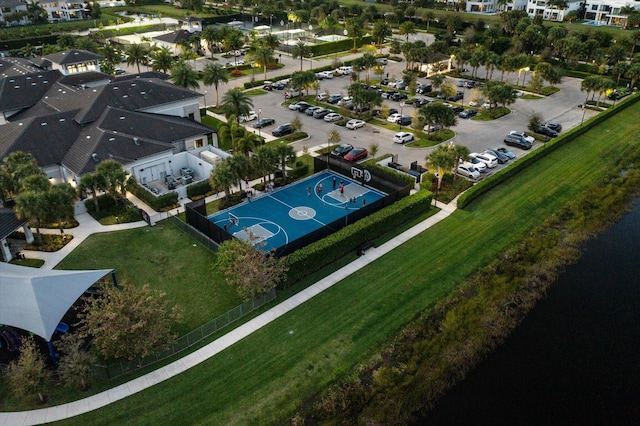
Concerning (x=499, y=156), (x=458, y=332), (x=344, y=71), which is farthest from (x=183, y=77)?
(x=458, y=332)

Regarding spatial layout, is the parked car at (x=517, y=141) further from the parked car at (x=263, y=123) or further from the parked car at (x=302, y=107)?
the parked car at (x=263, y=123)

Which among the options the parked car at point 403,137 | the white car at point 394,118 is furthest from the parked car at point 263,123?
the parked car at point 403,137

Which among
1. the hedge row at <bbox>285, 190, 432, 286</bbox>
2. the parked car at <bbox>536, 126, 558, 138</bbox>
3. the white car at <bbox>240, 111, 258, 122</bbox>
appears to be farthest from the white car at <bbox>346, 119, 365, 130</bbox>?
the parked car at <bbox>536, 126, 558, 138</bbox>

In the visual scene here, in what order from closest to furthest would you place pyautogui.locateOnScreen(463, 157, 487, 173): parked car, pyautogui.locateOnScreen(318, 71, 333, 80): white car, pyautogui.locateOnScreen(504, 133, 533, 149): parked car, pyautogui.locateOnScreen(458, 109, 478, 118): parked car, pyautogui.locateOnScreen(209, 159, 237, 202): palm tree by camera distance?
1. pyautogui.locateOnScreen(209, 159, 237, 202): palm tree
2. pyautogui.locateOnScreen(463, 157, 487, 173): parked car
3. pyautogui.locateOnScreen(504, 133, 533, 149): parked car
4. pyautogui.locateOnScreen(458, 109, 478, 118): parked car
5. pyautogui.locateOnScreen(318, 71, 333, 80): white car

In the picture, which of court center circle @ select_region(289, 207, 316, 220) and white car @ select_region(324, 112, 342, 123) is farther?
white car @ select_region(324, 112, 342, 123)

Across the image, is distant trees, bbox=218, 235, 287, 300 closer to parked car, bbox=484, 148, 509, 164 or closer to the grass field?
the grass field

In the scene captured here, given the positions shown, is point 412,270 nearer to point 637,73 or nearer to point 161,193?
point 161,193

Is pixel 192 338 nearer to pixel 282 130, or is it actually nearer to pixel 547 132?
pixel 282 130

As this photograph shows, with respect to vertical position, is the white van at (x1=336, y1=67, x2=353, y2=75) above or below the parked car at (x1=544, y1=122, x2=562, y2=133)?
above
